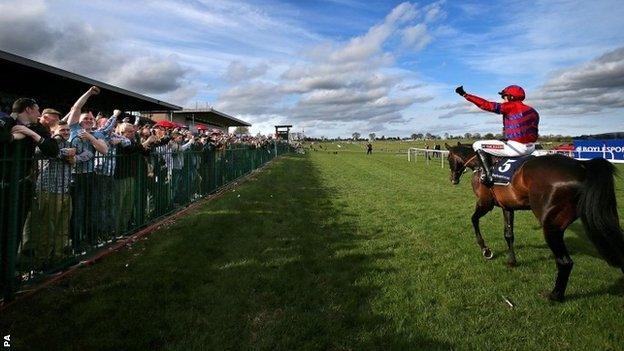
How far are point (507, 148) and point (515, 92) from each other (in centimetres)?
78

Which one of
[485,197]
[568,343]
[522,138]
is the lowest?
[568,343]

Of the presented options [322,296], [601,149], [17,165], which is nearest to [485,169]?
[322,296]

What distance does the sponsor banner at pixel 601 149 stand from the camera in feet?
64.1

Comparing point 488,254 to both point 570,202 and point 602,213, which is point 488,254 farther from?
point 602,213

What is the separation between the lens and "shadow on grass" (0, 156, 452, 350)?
11.8 feet

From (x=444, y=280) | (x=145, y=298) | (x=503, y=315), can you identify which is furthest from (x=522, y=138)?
(x=145, y=298)

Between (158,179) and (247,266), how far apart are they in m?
3.74

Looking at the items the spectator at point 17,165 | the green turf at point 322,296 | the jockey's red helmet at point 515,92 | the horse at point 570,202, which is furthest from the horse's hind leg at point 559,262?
the spectator at point 17,165

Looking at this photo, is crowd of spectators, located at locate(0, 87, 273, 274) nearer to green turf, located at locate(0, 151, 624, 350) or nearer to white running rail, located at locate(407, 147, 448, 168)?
green turf, located at locate(0, 151, 624, 350)

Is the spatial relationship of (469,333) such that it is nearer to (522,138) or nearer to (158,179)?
(522,138)

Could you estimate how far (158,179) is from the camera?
8.40m

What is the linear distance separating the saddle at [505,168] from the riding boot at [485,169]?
0.07 m

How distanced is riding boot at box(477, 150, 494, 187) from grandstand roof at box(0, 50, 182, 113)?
1178 centimetres

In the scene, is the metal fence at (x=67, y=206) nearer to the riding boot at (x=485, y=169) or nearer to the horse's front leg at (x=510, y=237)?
the riding boot at (x=485, y=169)
